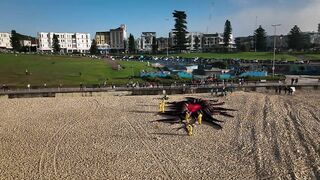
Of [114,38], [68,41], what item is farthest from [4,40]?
[114,38]

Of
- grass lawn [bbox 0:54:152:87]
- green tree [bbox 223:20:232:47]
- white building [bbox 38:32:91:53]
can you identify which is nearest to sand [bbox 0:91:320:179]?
grass lawn [bbox 0:54:152:87]

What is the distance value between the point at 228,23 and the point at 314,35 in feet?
216

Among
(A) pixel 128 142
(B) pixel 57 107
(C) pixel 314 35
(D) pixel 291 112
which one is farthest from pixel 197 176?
(C) pixel 314 35

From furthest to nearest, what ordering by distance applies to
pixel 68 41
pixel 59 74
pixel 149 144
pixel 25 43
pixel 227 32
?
pixel 25 43, pixel 68 41, pixel 227 32, pixel 59 74, pixel 149 144

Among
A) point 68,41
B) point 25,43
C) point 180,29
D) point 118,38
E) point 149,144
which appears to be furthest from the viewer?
point 118,38

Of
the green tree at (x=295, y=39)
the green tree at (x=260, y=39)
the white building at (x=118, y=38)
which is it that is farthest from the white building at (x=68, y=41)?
the green tree at (x=295, y=39)

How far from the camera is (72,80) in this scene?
40.4 meters

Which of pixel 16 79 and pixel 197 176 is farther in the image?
pixel 16 79

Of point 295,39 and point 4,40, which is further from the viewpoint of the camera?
point 4,40

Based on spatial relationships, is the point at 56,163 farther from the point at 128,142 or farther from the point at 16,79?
the point at 16,79

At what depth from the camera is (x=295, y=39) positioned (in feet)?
310

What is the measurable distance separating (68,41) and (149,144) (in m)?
119

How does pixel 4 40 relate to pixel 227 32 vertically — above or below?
above

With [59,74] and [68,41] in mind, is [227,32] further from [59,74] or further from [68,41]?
[59,74]
